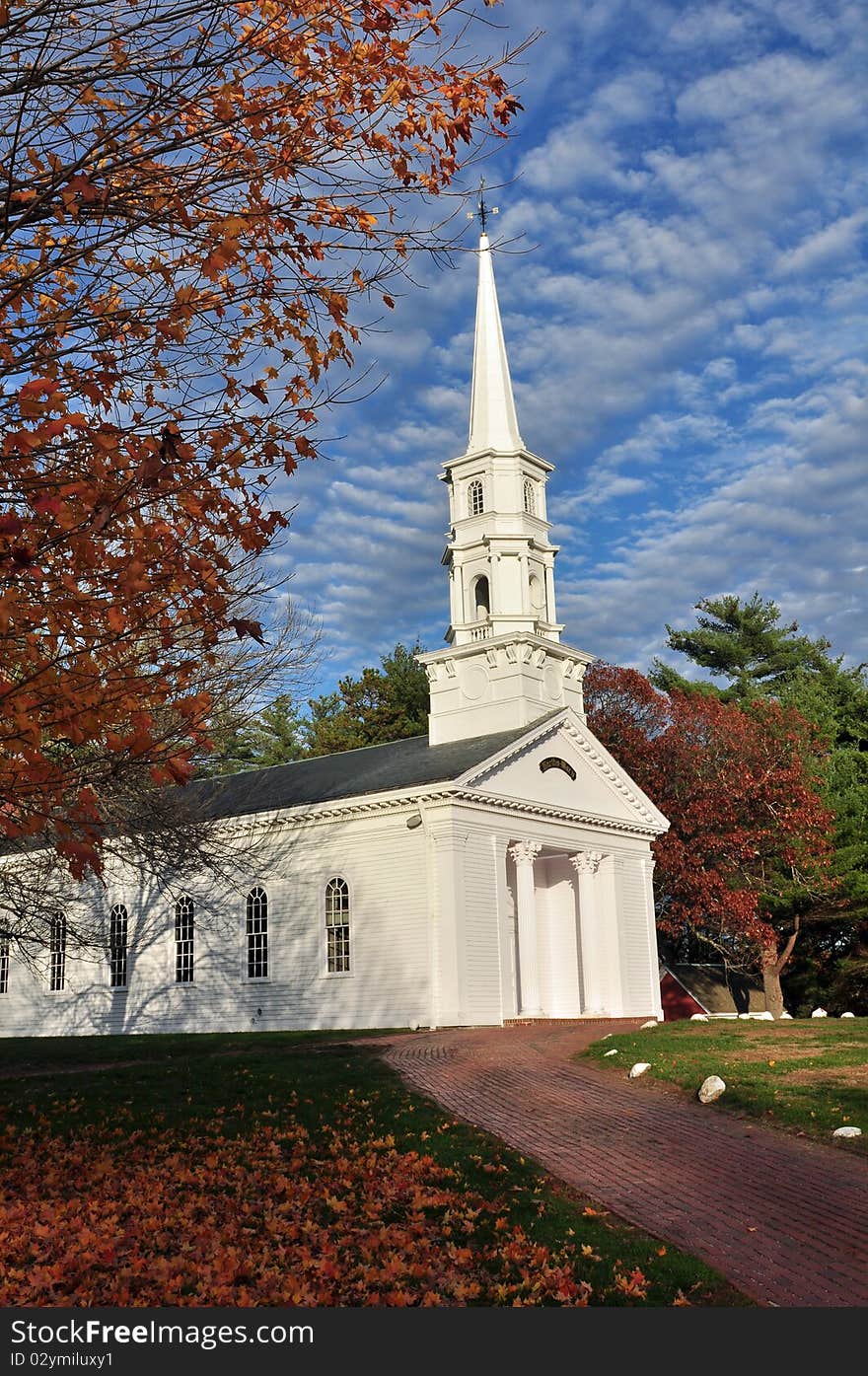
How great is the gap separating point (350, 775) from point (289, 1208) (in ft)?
72.9

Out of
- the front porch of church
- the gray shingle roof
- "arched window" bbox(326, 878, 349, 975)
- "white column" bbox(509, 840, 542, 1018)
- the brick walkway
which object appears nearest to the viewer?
the brick walkway

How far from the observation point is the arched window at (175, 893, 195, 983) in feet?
101

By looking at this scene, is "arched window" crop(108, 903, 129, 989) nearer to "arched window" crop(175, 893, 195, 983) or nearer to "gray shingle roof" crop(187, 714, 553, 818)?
"arched window" crop(175, 893, 195, 983)

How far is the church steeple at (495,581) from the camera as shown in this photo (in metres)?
31.5

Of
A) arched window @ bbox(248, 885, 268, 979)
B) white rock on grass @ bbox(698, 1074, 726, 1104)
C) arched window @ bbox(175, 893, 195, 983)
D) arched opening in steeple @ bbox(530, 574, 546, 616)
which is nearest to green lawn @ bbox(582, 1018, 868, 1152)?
white rock on grass @ bbox(698, 1074, 726, 1104)

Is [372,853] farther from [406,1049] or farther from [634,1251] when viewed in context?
[634,1251]

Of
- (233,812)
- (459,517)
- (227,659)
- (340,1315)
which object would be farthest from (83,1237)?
(459,517)

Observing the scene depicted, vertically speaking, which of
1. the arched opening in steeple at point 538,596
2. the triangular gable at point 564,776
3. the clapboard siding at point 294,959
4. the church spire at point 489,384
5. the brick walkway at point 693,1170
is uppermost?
the church spire at point 489,384

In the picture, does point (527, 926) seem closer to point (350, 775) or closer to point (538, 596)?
point (350, 775)

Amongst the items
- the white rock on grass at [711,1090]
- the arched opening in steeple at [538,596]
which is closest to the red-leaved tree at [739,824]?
the arched opening in steeple at [538,596]

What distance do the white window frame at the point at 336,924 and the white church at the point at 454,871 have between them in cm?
4

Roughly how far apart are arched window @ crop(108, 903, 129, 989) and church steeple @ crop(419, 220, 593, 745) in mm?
9748

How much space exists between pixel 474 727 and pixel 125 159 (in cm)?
2527

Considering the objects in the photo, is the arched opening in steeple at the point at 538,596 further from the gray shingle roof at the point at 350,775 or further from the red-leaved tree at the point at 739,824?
the red-leaved tree at the point at 739,824
